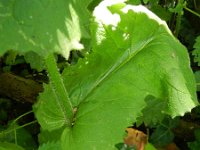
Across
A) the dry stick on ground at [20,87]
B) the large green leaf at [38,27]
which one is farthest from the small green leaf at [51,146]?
the large green leaf at [38,27]

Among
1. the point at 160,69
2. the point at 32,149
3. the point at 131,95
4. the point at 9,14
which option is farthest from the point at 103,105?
the point at 9,14

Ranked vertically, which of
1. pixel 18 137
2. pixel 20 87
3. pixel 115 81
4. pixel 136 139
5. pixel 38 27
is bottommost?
pixel 136 139

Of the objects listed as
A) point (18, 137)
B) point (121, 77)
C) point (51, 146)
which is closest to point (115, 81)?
point (121, 77)

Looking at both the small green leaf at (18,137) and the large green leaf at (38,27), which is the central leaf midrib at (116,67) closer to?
the small green leaf at (18,137)

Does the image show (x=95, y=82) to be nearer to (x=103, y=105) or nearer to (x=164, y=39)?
(x=103, y=105)

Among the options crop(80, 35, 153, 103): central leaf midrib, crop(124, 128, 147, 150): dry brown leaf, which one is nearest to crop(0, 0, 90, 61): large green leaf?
crop(80, 35, 153, 103): central leaf midrib

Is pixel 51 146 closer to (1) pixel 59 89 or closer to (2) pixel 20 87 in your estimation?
(1) pixel 59 89
